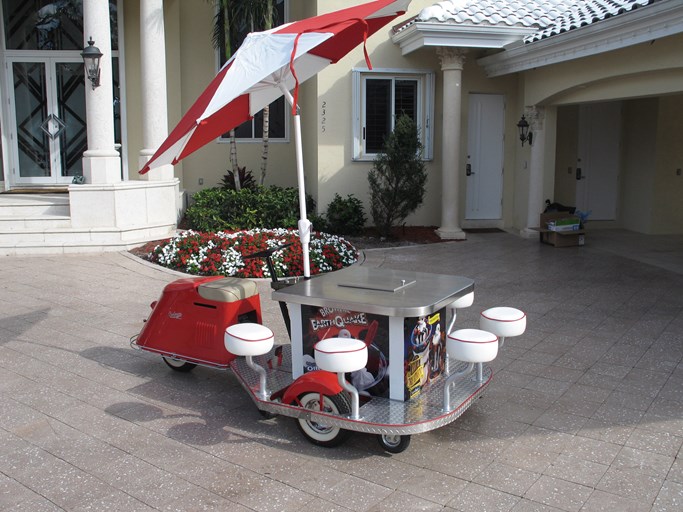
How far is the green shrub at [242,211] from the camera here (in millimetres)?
12898

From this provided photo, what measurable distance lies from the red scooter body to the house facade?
620cm

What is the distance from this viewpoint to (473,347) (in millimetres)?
4129

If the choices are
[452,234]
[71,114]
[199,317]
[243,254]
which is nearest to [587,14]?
[452,234]

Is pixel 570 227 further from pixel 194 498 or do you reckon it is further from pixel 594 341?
pixel 194 498

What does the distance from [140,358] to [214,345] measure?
53.8 inches

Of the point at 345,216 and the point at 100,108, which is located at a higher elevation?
the point at 100,108

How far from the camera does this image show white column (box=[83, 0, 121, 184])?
37.6 feet

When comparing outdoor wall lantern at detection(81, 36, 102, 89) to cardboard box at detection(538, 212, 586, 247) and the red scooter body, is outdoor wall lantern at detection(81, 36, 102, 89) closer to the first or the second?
the red scooter body

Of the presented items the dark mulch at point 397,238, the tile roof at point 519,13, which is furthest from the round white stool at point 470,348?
the tile roof at point 519,13

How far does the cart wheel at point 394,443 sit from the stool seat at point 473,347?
647 millimetres

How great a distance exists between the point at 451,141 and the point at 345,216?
8.12 ft

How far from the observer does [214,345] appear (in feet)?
17.6

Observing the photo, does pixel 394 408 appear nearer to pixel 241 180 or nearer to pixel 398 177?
pixel 398 177

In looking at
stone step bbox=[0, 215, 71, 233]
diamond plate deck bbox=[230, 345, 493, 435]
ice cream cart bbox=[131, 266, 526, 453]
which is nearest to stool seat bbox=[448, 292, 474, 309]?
ice cream cart bbox=[131, 266, 526, 453]
